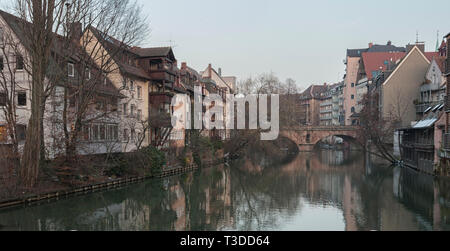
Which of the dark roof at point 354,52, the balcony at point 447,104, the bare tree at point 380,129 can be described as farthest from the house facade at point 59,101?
the dark roof at point 354,52

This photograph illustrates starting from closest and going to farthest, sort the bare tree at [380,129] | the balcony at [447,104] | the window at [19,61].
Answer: the window at [19,61] → the balcony at [447,104] → the bare tree at [380,129]

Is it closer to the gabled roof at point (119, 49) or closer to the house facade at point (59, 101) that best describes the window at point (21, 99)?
the house facade at point (59, 101)

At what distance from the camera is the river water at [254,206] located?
15695 millimetres

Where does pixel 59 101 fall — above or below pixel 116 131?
above

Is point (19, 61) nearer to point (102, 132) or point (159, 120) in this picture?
point (102, 132)

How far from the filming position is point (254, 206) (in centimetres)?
1997

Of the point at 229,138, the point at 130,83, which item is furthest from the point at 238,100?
the point at 130,83

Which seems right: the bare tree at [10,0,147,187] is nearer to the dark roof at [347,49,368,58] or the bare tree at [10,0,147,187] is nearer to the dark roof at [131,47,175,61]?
the dark roof at [131,47,175,61]

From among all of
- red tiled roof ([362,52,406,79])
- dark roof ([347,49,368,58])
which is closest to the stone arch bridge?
red tiled roof ([362,52,406,79])

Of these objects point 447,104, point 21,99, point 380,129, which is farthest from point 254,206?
point 380,129

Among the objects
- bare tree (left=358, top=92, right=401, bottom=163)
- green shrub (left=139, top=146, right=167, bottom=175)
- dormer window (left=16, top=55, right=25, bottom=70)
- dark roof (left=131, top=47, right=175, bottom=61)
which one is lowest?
green shrub (left=139, top=146, right=167, bottom=175)

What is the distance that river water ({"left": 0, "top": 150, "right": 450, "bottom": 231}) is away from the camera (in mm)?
15695

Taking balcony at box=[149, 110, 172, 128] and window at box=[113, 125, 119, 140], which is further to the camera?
balcony at box=[149, 110, 172, 128]
